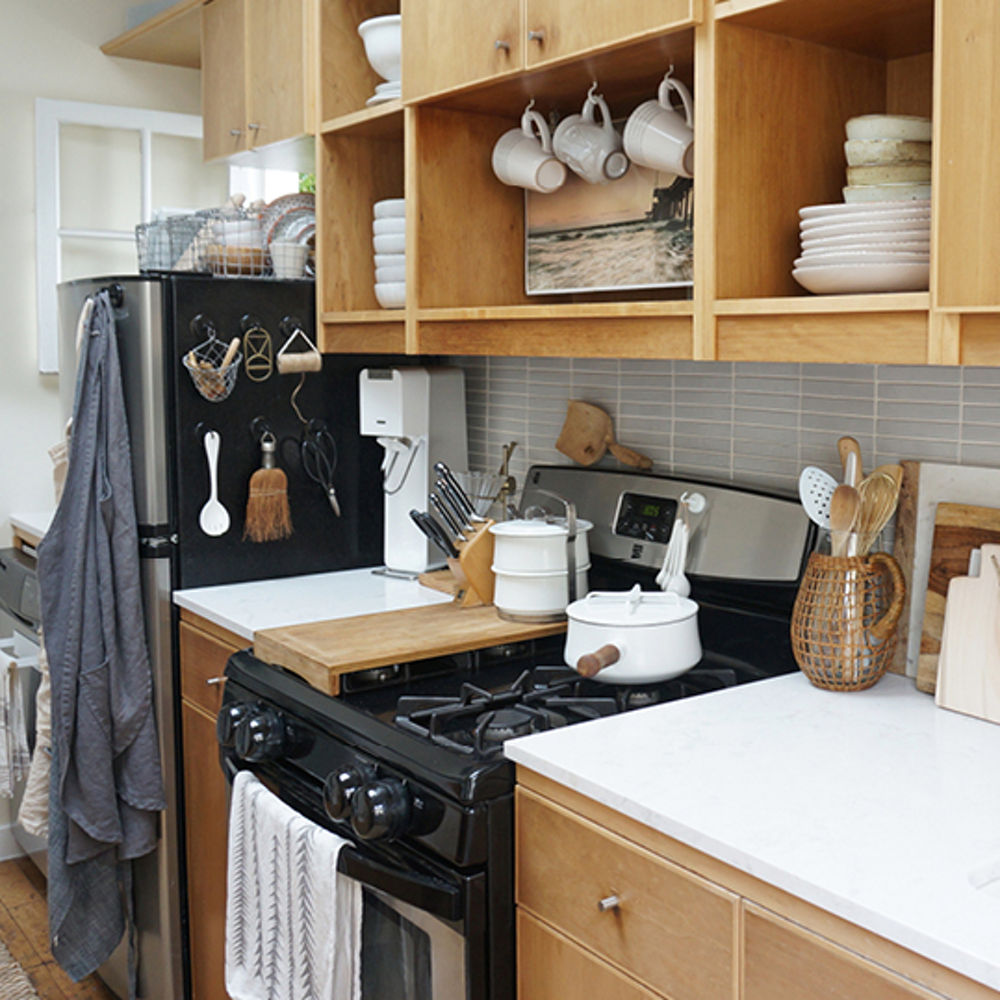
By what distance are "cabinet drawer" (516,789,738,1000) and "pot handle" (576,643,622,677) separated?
26 cm

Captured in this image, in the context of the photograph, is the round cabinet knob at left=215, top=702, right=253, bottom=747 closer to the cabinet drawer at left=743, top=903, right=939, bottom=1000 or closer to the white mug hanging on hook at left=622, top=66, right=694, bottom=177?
the cabinet drawer at left=743, top=903, right=939, bottom=1000

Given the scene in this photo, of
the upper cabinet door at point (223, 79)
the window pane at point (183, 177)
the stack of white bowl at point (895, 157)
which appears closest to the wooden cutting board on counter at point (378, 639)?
the stack of white bowl at point (895, 157)

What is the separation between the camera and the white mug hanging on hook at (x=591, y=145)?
6.38ft

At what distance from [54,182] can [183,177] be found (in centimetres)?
37

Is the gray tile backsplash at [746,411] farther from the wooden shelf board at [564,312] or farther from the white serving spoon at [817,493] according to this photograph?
the wooden shelf board at [564,312]

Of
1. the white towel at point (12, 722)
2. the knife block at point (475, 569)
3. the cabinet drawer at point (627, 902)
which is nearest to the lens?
the cabinet drawer at point (627, 902)

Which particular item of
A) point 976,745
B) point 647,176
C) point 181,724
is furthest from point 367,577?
point 976,745

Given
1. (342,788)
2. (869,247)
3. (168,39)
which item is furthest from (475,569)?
(168,39)

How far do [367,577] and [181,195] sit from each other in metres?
1.53

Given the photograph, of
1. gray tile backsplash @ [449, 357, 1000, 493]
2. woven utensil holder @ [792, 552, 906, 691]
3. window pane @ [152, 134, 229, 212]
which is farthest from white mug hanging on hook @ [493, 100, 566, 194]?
window pane @ [152, 134, 229, 212]

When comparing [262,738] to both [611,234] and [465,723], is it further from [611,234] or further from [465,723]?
[611,234]

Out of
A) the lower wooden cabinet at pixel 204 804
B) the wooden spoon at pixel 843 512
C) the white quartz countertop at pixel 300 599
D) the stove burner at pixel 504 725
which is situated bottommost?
the lower wooden cabinet at pixel 204 804

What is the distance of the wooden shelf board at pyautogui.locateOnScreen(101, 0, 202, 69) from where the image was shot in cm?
291

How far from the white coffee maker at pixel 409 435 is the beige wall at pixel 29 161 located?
126cm
